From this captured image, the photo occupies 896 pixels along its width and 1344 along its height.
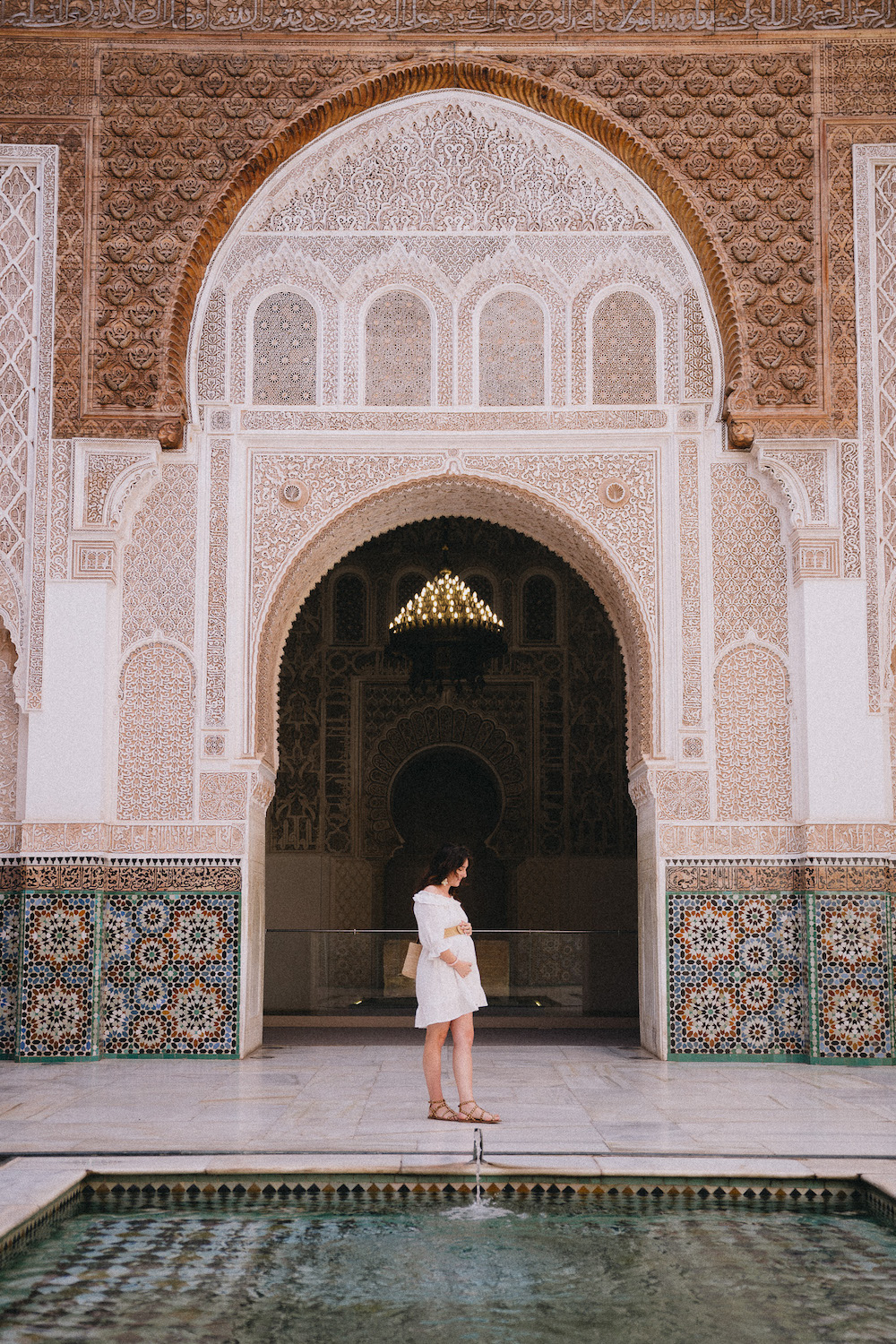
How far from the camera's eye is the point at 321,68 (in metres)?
5.23

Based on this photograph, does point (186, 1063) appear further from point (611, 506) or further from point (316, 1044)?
point (611, 506)

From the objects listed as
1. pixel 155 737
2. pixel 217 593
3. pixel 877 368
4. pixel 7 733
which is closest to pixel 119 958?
pixel 155 737

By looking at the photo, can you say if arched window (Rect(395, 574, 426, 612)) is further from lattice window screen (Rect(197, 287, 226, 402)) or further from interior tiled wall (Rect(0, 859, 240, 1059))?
interior tiled wall (Rect(0, 859, 240, 1059))

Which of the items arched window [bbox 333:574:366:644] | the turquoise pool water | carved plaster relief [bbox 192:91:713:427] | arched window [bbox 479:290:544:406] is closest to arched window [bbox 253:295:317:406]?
carved plaster relief [bbox 192:91:713:427]

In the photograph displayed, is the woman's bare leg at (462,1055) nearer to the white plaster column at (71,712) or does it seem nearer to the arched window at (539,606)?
the white plaster column at (71,712)

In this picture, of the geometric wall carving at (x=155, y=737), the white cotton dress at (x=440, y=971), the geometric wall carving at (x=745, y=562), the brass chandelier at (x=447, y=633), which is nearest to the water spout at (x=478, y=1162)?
the white cotton dress at (x=440, y=971)

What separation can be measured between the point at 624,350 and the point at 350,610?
11.1ft

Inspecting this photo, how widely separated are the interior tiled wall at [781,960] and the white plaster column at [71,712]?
210 cm

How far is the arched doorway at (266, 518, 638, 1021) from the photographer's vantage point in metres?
8.06

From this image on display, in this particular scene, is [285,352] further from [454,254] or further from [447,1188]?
[447,1188]

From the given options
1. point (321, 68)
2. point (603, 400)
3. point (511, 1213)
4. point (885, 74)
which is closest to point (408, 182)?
point (321, 68)

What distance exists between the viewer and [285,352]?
207 inches

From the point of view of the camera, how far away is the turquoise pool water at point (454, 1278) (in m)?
1.99

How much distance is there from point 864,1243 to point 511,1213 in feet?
2.10
